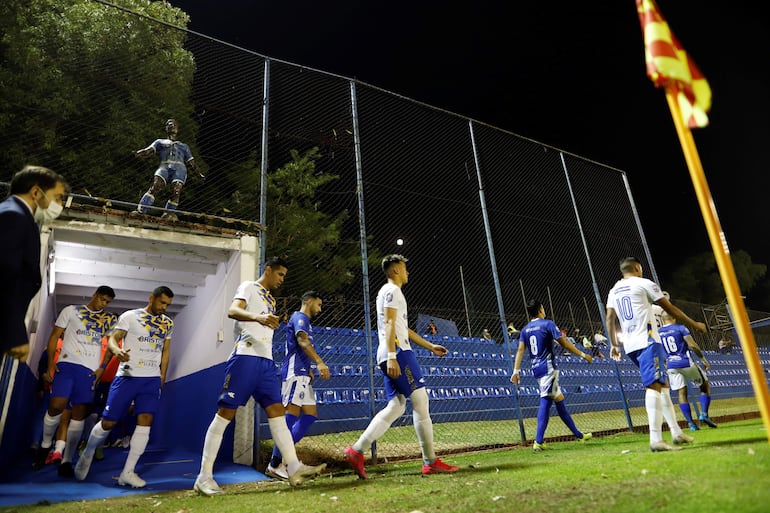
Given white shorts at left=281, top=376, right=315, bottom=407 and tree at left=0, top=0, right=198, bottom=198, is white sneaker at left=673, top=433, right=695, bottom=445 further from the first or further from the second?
tree at left=0, top=0, right=198, bottom=198

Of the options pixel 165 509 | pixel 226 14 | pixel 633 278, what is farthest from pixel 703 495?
pixel 226 14

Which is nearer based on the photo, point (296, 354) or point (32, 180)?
point (32, 180)

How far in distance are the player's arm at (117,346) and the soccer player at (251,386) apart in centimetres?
115

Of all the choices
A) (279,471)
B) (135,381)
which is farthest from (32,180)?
(279,471)

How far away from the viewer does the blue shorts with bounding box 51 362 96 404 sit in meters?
4.81

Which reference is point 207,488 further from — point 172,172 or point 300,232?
point 300,232

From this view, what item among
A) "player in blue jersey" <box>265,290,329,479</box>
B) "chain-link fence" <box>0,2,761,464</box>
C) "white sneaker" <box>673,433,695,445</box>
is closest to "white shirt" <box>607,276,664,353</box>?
"white sneaker" <box>673,433,695,445</box>

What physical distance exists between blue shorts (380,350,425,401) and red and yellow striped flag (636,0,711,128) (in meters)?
2.75

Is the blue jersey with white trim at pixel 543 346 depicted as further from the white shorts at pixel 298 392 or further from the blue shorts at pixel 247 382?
the blue shorts at pixel 247 382

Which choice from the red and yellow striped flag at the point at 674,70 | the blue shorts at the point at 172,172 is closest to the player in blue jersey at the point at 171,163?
the blue shorts at the point at 172,172

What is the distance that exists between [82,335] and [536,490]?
5019 mm

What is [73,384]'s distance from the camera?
4.87 m

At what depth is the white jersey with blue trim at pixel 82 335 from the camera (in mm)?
4980

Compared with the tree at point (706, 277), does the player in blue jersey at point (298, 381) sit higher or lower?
lower
